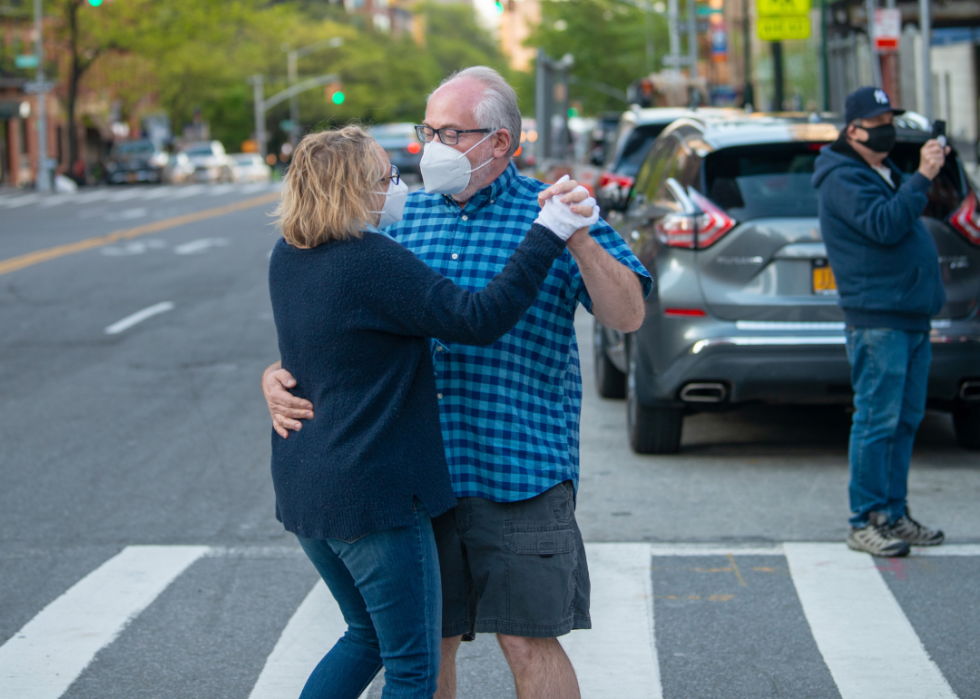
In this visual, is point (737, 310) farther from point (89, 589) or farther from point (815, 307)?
point (89, 589)

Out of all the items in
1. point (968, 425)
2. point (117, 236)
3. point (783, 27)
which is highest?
point (783, 27)

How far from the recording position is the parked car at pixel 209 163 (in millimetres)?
57625

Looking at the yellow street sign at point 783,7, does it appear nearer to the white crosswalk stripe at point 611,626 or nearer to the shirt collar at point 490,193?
the white crosswalk stripe at point 611,626

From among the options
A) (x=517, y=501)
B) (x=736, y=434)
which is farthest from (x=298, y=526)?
(x=736, y=434)

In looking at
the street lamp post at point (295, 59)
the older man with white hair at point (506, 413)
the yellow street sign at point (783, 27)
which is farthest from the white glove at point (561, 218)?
the street lamp post at point (295, 59)

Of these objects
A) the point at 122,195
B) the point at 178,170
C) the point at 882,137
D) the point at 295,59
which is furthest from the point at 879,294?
the point at 295,59

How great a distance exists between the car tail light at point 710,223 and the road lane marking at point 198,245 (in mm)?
14926

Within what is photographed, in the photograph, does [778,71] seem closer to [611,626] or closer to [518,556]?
[611,626]

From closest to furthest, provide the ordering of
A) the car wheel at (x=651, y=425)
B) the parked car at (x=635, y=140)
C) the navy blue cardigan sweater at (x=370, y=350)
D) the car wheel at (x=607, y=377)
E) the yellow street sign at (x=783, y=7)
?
1. the navy blue cardigan sweater at (x=370, y=350)
2. the car wheel at (x=651, y=425)
3. the car wheel at (x=607, y=377)
4. the parked car at (x=635, y=140)
5. the yellow street sign at (x=783, y=7)

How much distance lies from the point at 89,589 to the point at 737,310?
3.37 meters

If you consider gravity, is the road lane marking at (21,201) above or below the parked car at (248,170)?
below

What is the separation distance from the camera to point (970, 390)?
6.89 m

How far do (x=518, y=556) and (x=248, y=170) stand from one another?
197ft

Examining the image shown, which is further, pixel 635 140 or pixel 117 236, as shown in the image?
pixel 117 236
